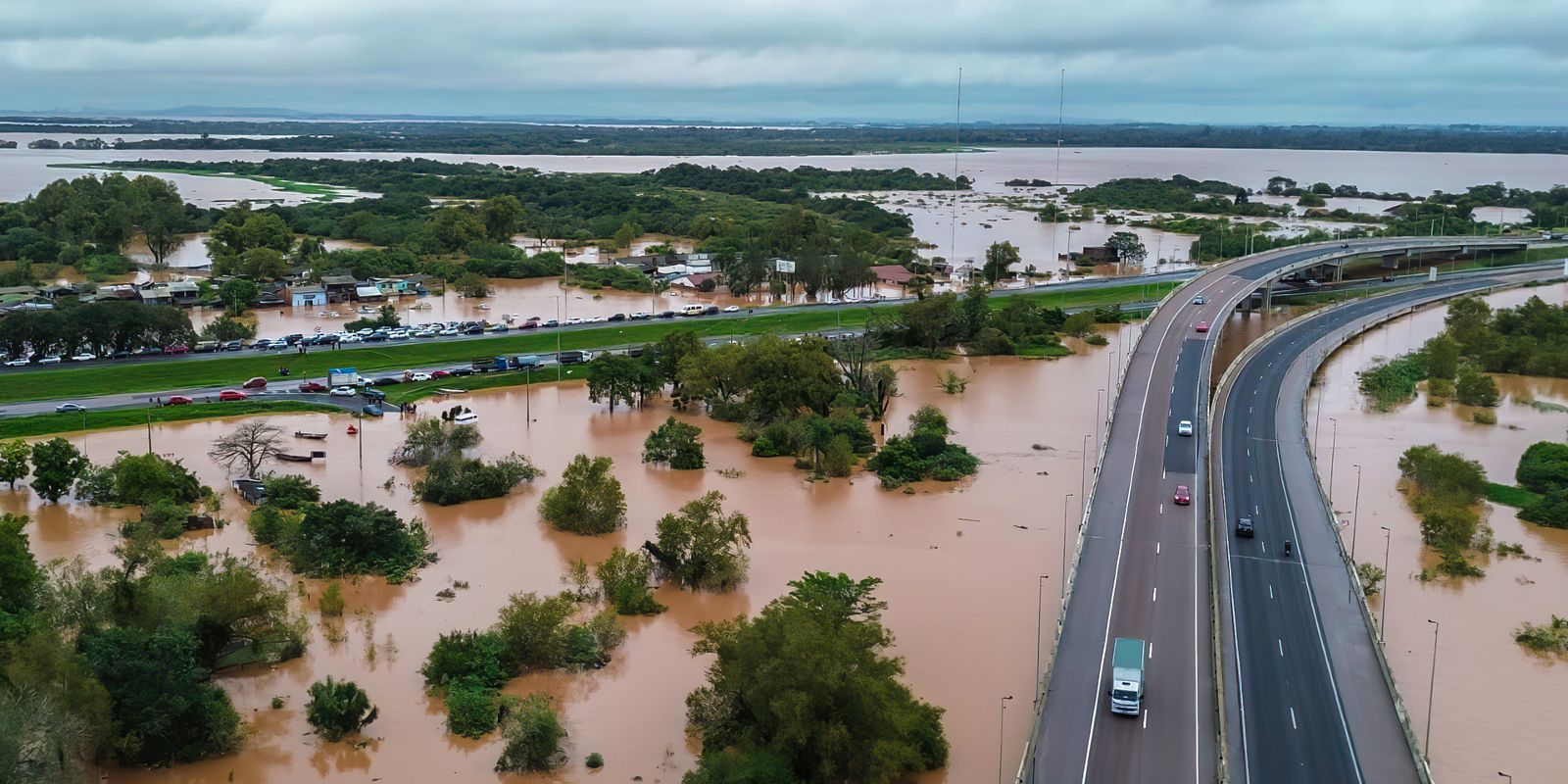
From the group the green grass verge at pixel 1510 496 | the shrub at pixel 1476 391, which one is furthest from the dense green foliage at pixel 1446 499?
the shrub at pixel 1476 391

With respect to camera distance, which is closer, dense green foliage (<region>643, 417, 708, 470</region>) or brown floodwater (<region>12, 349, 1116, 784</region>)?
brown floodwater (<region>12, 349, 1116, 784</region>)

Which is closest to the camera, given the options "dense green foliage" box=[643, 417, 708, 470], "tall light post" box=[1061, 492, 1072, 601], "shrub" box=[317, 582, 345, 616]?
"tall light post" box=[1061, 492, 1072, 601]

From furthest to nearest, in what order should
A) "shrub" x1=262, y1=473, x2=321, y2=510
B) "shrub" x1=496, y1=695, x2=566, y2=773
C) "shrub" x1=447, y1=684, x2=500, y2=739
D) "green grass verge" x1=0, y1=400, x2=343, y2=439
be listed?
"green grass verge" x1=0, y1=400, x2=343, y2=439 < "shrub" x1=262, y1=473, x2=321, y2=510 < "shrub" x1=447, y1=684, x2=500, y2=739 < "shrub" x1=496, y1=695, x2=566, y2=773

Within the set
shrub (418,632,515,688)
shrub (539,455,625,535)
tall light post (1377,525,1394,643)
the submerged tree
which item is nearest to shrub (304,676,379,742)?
shrub (418,632,515,688)

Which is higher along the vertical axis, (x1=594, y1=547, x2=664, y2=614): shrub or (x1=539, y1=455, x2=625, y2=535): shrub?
(x1=539, y1=455, x2=625, y2=535): shrub

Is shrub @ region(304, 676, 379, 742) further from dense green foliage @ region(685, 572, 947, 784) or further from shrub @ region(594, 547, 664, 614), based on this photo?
shrub @ region(594, 547, 664, 614)

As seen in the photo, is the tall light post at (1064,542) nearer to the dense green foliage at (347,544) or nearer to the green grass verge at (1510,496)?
the green grass verge at (1510,496)

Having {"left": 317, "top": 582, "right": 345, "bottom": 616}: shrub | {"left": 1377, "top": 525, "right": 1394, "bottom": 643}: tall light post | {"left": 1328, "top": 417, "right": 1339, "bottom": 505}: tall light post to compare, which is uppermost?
{"left": 1328, "top": 417, "right": 1339, "bottom": 505}: tall light post
